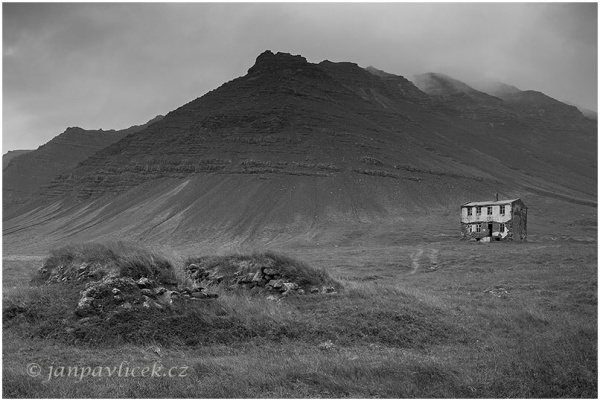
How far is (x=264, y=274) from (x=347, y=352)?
302 inches

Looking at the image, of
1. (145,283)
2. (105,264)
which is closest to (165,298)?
(145,283)

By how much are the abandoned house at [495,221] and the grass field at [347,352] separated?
52209mm

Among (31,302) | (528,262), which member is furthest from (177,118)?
(31,302)

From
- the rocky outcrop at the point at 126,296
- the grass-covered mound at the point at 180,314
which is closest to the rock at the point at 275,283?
the grass-covered mound at the point at 180,314

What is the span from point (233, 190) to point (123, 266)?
115 meters

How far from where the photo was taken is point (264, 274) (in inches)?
781

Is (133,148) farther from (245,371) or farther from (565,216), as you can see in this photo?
(245,371)

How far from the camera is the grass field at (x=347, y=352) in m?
9.76

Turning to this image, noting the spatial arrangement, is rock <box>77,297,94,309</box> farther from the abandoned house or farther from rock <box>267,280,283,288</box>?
the abandoned house

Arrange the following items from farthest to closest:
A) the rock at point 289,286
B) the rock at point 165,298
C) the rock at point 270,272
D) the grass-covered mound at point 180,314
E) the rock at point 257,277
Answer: the rock at point 270,272 < the rock at point 257,277 < the rock at point 289,286 < the rock at point 165,298 < the grass-covered mound at point 180,314

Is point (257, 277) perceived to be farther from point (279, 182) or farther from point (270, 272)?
point (279, 182)

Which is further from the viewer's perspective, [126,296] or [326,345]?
[126,296]

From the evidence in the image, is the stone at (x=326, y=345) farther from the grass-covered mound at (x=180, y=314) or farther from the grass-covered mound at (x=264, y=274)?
the grass-covered mound at (x=264, y=274)

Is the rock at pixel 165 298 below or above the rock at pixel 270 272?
below
